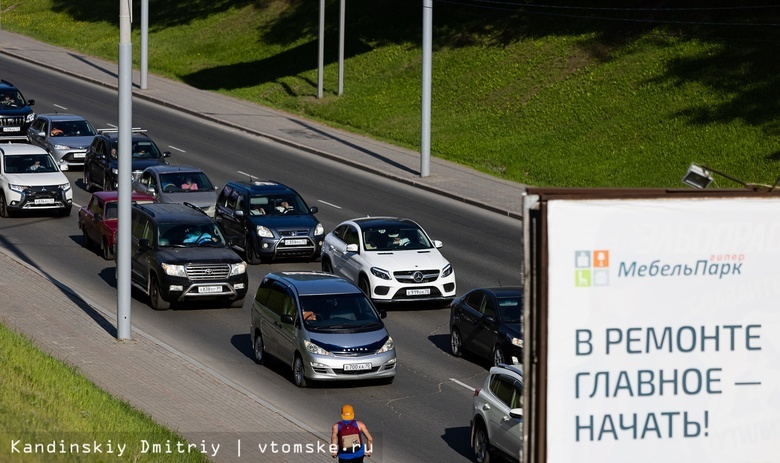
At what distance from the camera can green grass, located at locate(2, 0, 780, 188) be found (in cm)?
3897

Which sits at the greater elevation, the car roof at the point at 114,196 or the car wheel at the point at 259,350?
the car roof at the point at 114,196

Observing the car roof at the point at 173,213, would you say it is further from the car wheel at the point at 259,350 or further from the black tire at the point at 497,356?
the black tire at the point at 497,356

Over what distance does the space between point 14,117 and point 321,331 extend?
27.0 metres

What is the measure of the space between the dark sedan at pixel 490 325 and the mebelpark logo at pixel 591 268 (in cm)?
1151

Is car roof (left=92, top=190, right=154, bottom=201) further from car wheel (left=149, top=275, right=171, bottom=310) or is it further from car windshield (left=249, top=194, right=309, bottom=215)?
car wheel (left=149, top=275, right=171, bottom=310)

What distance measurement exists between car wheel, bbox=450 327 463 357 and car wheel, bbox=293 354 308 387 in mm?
3355

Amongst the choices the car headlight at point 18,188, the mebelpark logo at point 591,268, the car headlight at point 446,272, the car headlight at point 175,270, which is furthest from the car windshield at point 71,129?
the mebelpark logo at point 591,268

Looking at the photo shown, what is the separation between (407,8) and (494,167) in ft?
60.3

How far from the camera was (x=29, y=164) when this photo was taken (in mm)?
34094

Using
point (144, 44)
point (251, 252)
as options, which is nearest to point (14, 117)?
point (144, 44)

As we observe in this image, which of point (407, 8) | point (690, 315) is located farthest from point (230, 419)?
point (407, 8)

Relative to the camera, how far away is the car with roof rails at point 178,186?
32.6 metres

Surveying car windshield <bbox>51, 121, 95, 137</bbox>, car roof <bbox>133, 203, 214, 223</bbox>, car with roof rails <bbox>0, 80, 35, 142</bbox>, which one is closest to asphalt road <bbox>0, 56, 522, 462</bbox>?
car roof <bbox>133, 203, 214, 223</bbox>

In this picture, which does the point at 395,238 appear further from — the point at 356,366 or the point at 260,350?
the point at 356,366
